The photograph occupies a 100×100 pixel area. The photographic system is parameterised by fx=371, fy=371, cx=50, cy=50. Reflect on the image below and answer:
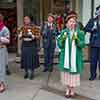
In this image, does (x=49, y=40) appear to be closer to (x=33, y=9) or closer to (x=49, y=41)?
(x=49, y=41)

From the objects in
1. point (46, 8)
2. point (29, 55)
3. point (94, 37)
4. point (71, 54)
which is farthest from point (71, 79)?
point (46, 8)

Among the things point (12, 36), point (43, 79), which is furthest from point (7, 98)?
point (12, 36)

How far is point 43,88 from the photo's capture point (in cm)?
812

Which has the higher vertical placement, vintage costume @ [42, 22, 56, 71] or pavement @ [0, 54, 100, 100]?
vintage costume @ [42, 22, 56, 71]

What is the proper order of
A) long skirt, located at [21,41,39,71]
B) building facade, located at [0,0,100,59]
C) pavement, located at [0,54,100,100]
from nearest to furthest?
pavement, located at [0,54,100,100] < long skirt, located at [21,41,39,71] < building facade, located at [0,0,100,59]

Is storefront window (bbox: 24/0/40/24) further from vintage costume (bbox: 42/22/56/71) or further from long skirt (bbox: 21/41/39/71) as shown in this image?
long skirt (bbox: 21/41/39/71)

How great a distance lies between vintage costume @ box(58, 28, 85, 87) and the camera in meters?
7.18

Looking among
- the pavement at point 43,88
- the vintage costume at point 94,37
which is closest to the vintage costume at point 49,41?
the pavement at point 43,88

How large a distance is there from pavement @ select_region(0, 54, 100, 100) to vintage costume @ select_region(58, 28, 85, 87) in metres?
0.48

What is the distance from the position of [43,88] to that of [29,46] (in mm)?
1312

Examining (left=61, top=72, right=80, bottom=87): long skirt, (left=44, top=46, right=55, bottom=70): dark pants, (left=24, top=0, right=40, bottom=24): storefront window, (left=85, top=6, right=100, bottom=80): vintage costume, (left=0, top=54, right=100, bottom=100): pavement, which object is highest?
(left=24, top=0, right=40, bottom=24): storefront window

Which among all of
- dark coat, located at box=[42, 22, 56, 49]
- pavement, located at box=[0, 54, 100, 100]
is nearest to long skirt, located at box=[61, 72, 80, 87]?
pavement, located at box=[0, 54, 100, 100]

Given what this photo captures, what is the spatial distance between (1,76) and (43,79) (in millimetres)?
1416

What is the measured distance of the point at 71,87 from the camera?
738 centimetres
